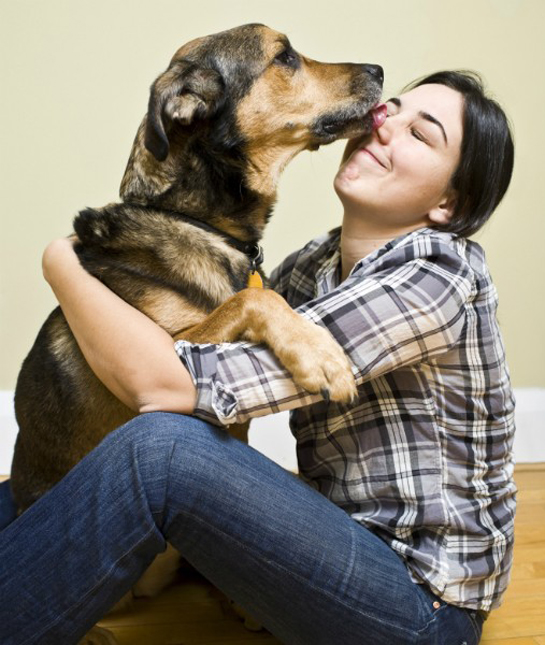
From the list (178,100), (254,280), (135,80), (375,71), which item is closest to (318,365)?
(254,280)

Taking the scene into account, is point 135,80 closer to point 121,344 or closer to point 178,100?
point 178,100

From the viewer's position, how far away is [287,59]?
1.75m

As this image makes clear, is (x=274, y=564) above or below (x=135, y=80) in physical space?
below

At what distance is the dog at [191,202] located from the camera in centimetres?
156

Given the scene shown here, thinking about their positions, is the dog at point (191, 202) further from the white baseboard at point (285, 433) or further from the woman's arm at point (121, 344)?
the white baseboard at point (285, 433)

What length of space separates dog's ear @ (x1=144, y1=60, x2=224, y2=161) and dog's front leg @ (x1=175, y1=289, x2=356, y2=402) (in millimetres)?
374

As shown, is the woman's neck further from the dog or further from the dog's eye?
the dog's eye

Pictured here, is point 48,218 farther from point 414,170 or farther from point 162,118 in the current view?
point 414,170

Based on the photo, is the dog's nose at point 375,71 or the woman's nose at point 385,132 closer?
the woman's nose at point 385,132

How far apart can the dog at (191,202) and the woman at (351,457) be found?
11 cm

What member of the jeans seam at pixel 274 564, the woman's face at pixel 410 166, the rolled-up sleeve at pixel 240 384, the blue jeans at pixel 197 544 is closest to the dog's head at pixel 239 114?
the woman's face at pixel 410 166

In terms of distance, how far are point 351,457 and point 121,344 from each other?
518mm

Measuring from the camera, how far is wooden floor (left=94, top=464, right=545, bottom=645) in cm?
177

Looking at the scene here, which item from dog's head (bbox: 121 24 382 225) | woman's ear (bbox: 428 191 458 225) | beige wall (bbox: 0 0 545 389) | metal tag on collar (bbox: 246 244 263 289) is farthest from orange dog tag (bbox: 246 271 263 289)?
beige wall (bbox: 0 0 545 389)
